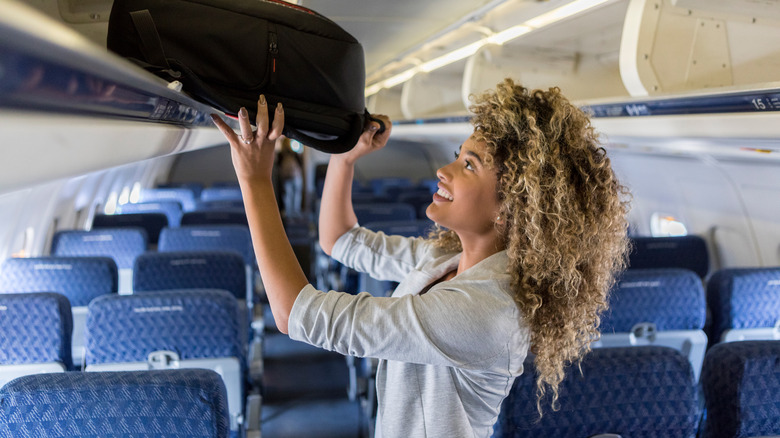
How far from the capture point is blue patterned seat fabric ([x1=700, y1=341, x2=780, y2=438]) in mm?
1813

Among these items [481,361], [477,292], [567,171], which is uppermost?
[567,171]

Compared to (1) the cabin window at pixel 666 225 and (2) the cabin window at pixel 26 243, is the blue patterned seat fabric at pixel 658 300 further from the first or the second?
(2) the cabin window at pixel 26 243

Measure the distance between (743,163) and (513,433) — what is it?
307 centimetres

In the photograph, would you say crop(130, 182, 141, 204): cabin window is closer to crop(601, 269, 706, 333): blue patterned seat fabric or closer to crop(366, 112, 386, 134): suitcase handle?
crop(601, 269, 706, 333): blue patterned seat fabric

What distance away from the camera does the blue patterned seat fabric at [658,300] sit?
2.98 metres

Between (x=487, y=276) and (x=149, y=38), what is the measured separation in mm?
960

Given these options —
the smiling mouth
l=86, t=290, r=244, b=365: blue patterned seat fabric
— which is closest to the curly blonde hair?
the smiling mouth

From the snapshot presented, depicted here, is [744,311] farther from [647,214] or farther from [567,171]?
[647,214]

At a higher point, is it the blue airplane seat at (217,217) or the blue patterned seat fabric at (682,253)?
the blue airplane seat at (217,217)

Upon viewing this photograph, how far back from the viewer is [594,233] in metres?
1.56

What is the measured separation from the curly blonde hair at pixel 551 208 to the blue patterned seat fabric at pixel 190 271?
2.33 metres

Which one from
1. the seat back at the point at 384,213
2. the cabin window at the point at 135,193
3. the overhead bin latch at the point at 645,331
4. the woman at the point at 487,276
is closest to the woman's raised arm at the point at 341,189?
the woman at the point at 487,276

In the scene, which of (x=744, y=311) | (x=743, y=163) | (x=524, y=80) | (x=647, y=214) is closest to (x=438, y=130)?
(x=524, y=80)

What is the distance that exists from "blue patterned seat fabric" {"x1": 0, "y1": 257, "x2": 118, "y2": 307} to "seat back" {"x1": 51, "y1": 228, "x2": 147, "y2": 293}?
3.13 feet
